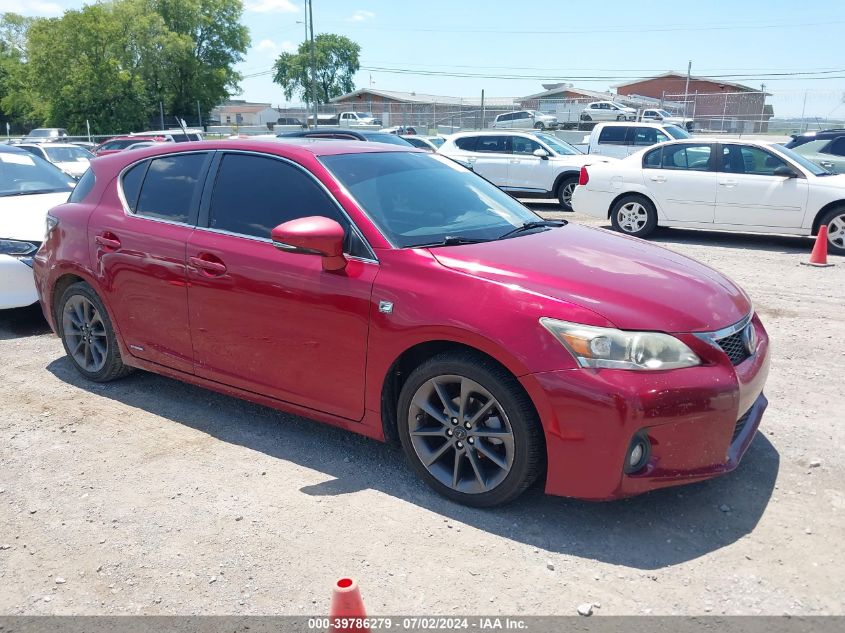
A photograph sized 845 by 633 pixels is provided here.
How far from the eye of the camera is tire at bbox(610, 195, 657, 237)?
37.9ft

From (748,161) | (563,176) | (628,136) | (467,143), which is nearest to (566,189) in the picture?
(563,176)

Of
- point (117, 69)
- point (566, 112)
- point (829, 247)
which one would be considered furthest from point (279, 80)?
point (829, 247)

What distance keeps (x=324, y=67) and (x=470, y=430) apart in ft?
381

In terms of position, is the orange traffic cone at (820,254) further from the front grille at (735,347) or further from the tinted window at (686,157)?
the front grille at (735,347)

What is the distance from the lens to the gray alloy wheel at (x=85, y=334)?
17.0 ft

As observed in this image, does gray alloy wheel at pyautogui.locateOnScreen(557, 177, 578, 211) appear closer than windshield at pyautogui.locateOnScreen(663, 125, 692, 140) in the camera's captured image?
Yes

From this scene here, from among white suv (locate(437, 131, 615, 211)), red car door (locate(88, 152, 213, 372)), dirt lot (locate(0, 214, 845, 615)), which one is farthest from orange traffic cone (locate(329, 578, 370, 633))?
white suv (locate(437, 131, 615, 211))

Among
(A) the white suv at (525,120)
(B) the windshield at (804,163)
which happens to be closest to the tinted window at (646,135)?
(B) the windshield at (804,163)

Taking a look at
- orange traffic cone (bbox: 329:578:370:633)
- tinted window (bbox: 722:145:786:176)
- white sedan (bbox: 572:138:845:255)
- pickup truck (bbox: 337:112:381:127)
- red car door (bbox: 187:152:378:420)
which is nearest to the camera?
orange traffic cone (bbox: 329:578:370:633)

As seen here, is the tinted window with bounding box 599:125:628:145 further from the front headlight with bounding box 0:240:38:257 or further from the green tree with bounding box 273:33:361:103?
the green tree with bounding box 273:33:361:103

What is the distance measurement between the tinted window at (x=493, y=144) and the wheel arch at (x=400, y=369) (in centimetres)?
1332

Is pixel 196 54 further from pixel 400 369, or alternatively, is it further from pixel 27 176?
pixel 400 369

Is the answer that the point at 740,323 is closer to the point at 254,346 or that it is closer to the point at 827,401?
the point at 827,401

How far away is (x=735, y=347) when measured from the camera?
351 centimetres
